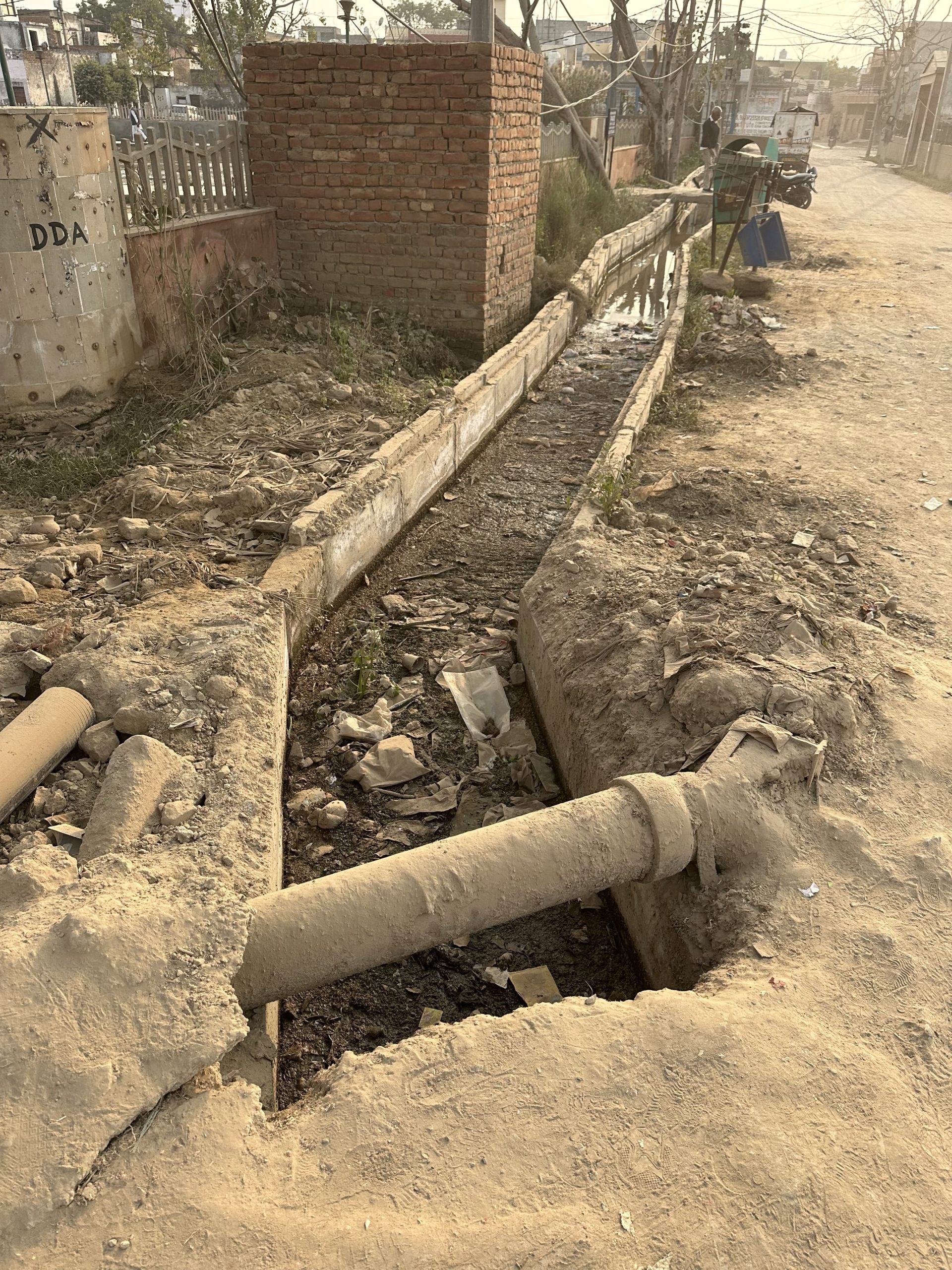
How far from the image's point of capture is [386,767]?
3.88 meters

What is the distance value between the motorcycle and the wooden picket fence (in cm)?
833

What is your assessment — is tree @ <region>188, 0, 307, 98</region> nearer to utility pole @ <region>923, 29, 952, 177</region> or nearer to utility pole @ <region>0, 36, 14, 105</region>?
utility pole @ <region>0, 36, 14, 105</region>

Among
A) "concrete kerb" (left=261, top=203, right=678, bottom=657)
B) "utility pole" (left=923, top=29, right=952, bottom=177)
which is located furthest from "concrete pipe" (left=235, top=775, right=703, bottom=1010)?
"utility pole" (left=923, top=29, right=952, bottom=177)

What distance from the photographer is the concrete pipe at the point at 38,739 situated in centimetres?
288

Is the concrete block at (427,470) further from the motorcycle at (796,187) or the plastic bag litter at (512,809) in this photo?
the motorcycle at (796,187)

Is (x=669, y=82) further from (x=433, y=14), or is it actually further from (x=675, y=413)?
(x=433, y=14)

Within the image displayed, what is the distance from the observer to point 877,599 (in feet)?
14.5

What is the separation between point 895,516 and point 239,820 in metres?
4.57

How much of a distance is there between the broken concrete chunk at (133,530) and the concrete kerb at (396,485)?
0.72 meters

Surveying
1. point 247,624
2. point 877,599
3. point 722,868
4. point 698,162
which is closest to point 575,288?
point 877,599

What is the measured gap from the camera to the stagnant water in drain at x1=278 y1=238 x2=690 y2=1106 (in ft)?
9.91

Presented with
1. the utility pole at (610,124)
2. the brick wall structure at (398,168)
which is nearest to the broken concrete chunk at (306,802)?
the brick wall structure at (398,168)

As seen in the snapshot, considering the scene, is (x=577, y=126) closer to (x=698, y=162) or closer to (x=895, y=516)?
(x=895, y=516)

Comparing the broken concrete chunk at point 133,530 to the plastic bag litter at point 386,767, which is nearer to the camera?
the plastic bag litter at point 386,767
